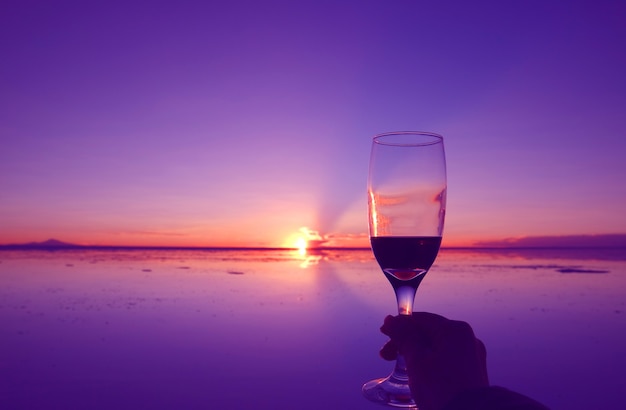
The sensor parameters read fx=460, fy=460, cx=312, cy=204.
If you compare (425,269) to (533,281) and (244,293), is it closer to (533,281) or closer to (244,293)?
(244,293)

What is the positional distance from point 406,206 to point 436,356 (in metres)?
0.42

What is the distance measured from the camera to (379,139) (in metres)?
1.40

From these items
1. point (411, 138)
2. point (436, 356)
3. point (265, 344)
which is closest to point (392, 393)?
point (436, 356)

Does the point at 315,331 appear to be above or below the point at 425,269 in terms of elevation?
below

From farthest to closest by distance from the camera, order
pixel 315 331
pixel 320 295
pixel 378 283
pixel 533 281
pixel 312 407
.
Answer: pixel 533 281
pixel 378 283
pixel 320 295
pixel 315 331
pixel 312 407

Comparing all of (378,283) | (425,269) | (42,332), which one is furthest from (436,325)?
(378,283)

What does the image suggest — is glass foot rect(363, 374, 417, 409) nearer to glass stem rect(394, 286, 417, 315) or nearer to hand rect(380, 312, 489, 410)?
hand rect(380, 312, 489, 410)

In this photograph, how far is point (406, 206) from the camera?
1.35 m

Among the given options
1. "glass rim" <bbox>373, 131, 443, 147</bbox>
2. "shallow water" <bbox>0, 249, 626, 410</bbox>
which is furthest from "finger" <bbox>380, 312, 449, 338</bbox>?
"shallow water" <bbox>0, 249, 626, 410</bbox>

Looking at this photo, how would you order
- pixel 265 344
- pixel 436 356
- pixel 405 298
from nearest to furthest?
pixel 436 356 → pixel 405 298 → pixel 265 344

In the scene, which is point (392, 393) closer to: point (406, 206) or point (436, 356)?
point (436, 356)

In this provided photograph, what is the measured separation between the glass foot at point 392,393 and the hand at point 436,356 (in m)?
0.11

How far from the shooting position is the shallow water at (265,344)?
5.59 metres

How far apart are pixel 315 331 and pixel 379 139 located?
7438mm
